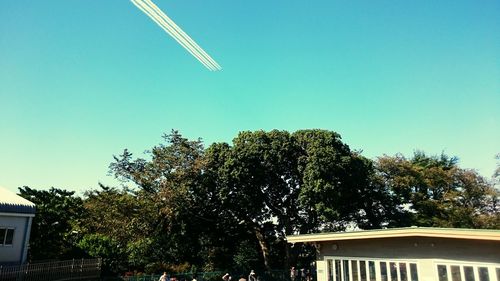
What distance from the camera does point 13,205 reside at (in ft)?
71.8

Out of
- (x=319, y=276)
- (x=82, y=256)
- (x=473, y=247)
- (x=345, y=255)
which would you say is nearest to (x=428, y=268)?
(x=473, y=247)

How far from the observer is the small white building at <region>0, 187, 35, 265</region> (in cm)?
2142

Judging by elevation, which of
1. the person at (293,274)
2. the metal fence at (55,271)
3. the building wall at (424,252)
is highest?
the building wall at (424,252)

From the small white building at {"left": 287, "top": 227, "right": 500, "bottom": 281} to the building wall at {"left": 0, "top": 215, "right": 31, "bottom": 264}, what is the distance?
645 inches

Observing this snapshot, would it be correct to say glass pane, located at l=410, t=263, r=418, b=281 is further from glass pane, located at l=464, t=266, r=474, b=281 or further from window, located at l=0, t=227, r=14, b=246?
window, located at l=0, t=227, r=14, b=246

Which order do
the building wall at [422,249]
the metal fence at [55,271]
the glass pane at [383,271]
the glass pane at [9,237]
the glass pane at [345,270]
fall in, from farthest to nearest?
the glass pane at [9,237]
the metal fence at [55,271]
the glass pane at [345,270]
the glass pane at [383,271]
the building wall at [422,249]

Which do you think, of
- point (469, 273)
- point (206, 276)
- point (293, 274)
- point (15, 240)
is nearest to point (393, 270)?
point (469, 273)

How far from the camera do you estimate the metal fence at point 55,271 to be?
18.7m

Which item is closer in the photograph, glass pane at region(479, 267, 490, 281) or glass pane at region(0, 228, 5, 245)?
glass pane at region(479, 267, 490, 281)

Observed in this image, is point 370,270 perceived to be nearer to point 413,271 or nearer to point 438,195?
point 413,271

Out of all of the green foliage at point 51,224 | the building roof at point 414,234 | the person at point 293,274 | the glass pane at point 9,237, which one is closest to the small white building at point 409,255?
the building roof at point 414,234

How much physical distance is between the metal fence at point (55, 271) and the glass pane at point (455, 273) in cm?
1990

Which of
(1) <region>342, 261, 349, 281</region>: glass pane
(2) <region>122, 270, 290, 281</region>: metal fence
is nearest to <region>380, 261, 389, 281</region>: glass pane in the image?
(1) <region>342, 261, 349, 281</region>: glass pane

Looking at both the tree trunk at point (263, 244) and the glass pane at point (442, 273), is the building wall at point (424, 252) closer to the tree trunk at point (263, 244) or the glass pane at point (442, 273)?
the glass pane at point (442, 273)
